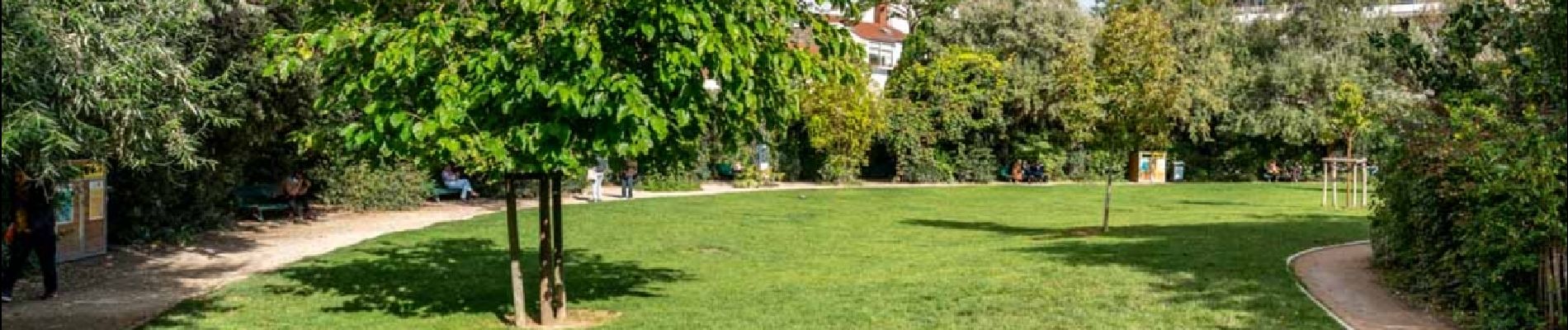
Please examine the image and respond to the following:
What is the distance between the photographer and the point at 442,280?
1366 centimetres

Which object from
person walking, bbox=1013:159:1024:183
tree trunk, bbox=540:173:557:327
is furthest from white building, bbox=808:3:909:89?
tree trunk, bbox=540:173:557:327

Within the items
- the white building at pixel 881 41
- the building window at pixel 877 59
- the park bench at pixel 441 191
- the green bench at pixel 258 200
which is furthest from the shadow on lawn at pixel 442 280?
the building window at pixel 877 59

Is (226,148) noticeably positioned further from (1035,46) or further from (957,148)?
(1035,46)

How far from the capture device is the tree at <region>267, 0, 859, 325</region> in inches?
350

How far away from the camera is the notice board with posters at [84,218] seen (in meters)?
14.7

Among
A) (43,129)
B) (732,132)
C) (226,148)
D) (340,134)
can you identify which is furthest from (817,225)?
(43,129)

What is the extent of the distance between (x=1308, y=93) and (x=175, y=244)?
40.4 m

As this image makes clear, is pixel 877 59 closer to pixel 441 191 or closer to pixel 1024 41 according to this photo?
pixel 1024 41

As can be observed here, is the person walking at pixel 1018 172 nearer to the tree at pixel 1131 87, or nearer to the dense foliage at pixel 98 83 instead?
the tree at pixel 1131 87

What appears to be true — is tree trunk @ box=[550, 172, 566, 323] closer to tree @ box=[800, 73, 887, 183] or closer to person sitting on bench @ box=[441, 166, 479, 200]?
person sitting on bench @ box=[441, 166, 479, 200]

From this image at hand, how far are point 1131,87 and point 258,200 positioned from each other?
15.4 m

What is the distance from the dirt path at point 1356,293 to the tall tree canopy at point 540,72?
4815mm

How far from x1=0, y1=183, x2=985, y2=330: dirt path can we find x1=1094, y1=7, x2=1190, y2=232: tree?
1158 cm

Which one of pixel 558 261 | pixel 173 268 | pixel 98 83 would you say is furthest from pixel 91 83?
pixel 173 268
